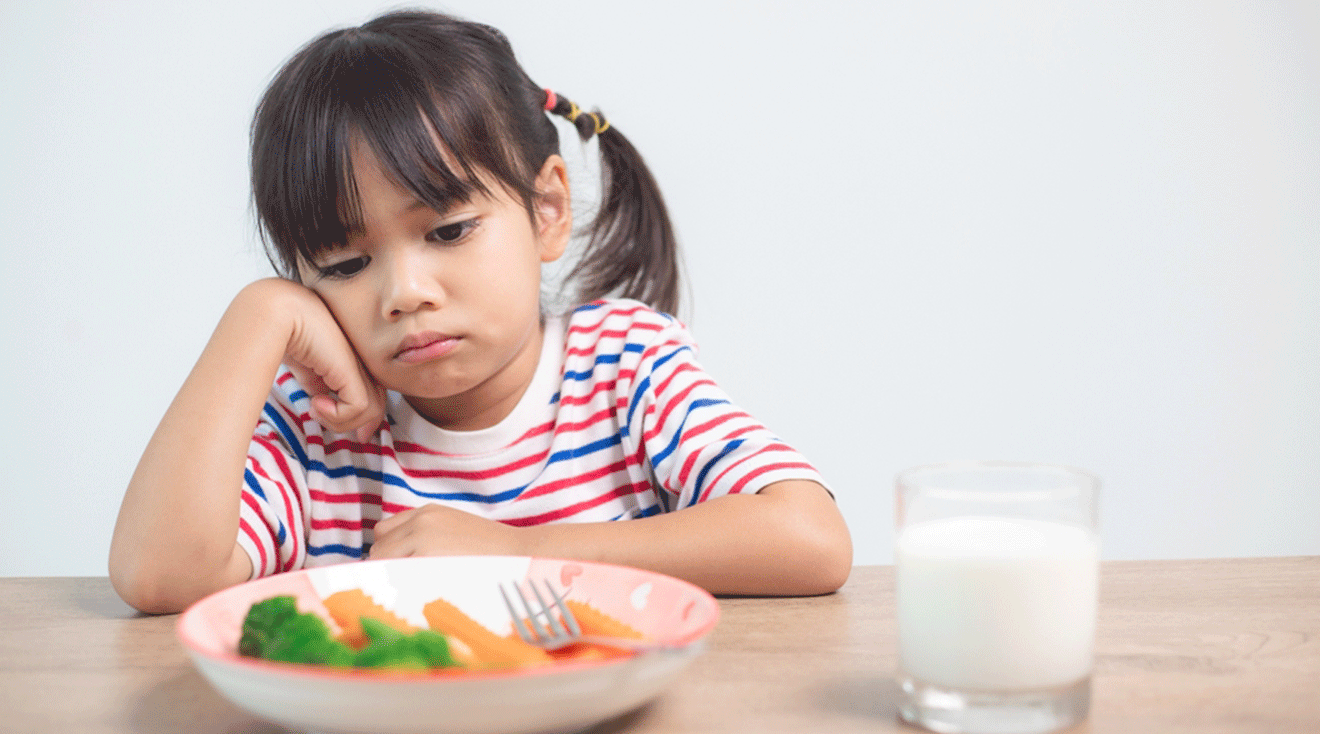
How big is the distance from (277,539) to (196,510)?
0.49 feet

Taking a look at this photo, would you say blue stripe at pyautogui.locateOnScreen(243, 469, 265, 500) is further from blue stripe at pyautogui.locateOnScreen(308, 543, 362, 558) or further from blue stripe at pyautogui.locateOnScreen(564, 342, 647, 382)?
blue stripe at pyautogui.locateOnScreen(564, 342, 647, 382)

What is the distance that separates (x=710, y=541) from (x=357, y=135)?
1.51 ft

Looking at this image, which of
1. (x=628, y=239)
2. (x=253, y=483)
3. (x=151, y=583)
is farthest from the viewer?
(x=628, y=239)

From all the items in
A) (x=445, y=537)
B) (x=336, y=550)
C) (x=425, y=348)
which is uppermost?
(x=425, y=348)

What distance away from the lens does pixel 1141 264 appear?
2.02 m

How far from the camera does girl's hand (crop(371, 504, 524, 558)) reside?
0.78 meters

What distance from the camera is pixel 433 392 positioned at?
3.24ft

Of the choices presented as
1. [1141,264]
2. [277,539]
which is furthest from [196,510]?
[1141,264]

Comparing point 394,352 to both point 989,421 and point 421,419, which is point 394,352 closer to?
point 421,419

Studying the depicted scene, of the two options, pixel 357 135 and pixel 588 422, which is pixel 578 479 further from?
pixel 357 135

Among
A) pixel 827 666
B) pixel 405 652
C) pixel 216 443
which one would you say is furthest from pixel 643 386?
pixel 405 652

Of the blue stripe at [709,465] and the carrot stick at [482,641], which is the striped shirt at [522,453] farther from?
the carrot stick at [482,641]

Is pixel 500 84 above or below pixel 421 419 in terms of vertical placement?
above

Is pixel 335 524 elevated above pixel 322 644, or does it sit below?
below
